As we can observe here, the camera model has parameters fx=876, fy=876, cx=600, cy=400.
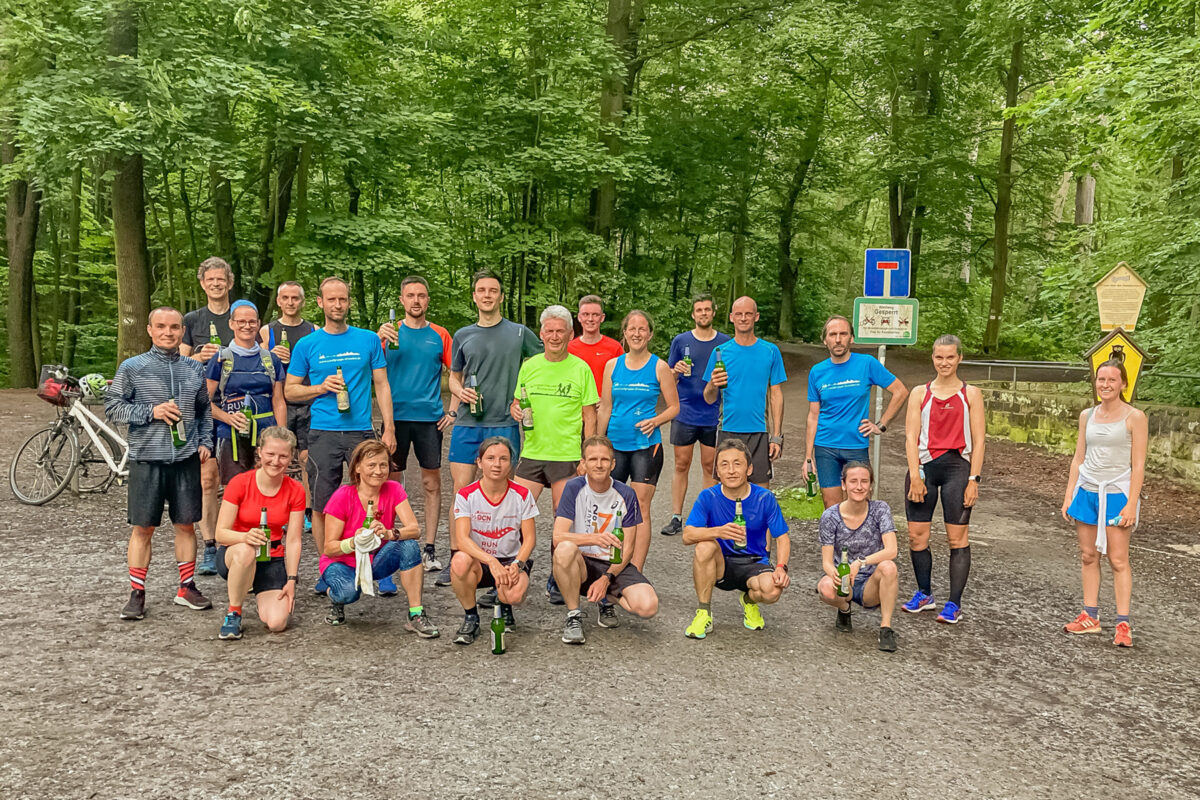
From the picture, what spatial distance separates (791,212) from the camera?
99.8 feet

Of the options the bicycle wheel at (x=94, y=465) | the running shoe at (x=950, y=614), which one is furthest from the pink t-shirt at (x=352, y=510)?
the bicycle wheel at (x=94, y=465)

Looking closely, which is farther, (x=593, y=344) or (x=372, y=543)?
(x=593, y=344)

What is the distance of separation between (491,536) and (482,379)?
1.31 metres

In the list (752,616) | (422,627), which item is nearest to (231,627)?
(422,627)

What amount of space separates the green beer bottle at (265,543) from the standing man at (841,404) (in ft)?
12.3

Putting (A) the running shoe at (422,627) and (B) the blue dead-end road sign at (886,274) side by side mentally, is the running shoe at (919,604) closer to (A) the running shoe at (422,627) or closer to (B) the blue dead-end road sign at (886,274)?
(A) the running shoe at (422,627)

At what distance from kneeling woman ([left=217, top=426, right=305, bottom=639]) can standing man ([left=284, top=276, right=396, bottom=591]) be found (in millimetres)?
616

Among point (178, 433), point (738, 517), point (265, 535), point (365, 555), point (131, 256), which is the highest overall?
point (131, 256)

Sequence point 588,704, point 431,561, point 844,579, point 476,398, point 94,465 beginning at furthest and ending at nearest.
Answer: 1. point 94,465
2. point 431,561
3. point 476,398
4. point 844,579
5. point 588,704

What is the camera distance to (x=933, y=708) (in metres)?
4.23

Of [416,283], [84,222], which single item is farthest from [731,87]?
[416,283]

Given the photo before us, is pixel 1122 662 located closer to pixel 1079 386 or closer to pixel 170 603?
pixel 170 603

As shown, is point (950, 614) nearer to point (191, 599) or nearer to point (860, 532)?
point (860, 532)

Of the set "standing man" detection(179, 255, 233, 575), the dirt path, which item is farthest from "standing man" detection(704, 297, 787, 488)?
"standing man" detection(179, 255, 233, 575)
